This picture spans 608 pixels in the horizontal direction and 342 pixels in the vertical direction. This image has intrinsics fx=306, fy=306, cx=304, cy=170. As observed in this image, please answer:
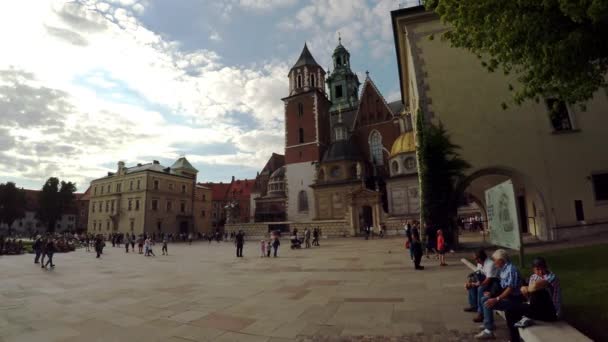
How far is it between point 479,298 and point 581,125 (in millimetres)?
15349

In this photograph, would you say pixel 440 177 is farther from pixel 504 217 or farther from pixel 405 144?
pixel 405 144

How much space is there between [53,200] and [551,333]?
260ft

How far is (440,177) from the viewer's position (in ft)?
50.5

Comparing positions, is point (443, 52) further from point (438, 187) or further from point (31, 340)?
point (31, 340)

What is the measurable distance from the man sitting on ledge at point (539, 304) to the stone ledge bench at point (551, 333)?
7cm

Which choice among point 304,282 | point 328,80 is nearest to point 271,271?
point 304,282

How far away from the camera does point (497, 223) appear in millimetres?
10453

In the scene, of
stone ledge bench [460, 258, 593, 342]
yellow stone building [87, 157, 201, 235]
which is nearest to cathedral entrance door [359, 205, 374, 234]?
yellow stone building [87, 157, 201, 235]

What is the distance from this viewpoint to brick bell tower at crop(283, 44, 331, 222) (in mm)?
47812

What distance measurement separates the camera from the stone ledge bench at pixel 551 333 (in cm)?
372

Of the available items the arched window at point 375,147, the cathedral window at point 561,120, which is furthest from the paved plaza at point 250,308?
the arched window at point 375,147

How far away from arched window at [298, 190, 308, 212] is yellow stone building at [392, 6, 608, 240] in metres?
32.1

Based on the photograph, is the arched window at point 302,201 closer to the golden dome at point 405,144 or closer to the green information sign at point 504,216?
the golden dome at point 405,144

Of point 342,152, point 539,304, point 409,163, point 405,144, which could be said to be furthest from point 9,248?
point 405,144
